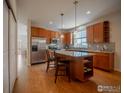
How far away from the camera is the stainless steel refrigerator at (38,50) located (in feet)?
19.3

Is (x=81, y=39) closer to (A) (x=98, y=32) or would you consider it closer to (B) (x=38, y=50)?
(A) (x=98, y=32)

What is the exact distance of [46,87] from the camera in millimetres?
2820

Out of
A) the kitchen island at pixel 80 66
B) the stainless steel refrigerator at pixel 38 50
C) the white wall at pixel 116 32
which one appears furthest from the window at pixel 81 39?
the kitchen island at pixel 80 66

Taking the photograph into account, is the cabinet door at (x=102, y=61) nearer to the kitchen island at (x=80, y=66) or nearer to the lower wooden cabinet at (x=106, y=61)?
the lower wooden cabinet at (x=106, y=61)

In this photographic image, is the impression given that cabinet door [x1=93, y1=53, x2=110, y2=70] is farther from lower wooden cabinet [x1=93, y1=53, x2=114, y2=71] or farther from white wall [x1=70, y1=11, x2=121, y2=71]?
white wall [x1=70, y1=11, x2=121, y2=71]

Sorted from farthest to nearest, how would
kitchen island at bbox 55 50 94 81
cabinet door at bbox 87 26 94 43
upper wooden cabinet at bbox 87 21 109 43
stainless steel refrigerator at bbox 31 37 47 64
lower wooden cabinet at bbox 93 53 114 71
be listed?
→ stainless steel refrigerator at bbox 31 37 47 64
cabinet door at bbox 87 26 94 43
upper wooden cabinet at bbox 87 21 109 43
lower wooden cabinet at bbox 93 53 114 71
kitchen island at bbox 55 50 94 81

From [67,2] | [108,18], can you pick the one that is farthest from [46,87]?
[108,18]

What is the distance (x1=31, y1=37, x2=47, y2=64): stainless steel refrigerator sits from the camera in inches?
232

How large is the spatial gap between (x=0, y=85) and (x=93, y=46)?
5.68m

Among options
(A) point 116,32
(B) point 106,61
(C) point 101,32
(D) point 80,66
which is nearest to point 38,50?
(D) point 80,66

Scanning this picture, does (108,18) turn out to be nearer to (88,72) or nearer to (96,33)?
(96,33)

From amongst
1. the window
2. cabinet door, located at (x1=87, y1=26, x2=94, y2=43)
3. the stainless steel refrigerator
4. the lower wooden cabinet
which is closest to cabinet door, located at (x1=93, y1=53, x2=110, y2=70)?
the lower wooden cabinet

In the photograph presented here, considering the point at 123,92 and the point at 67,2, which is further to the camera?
the point at 67,2

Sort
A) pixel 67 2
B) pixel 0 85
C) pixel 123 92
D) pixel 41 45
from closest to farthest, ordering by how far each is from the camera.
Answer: pixel 123 92 → pixel 0 85 → pixel 67 2 → pixel 41 45
